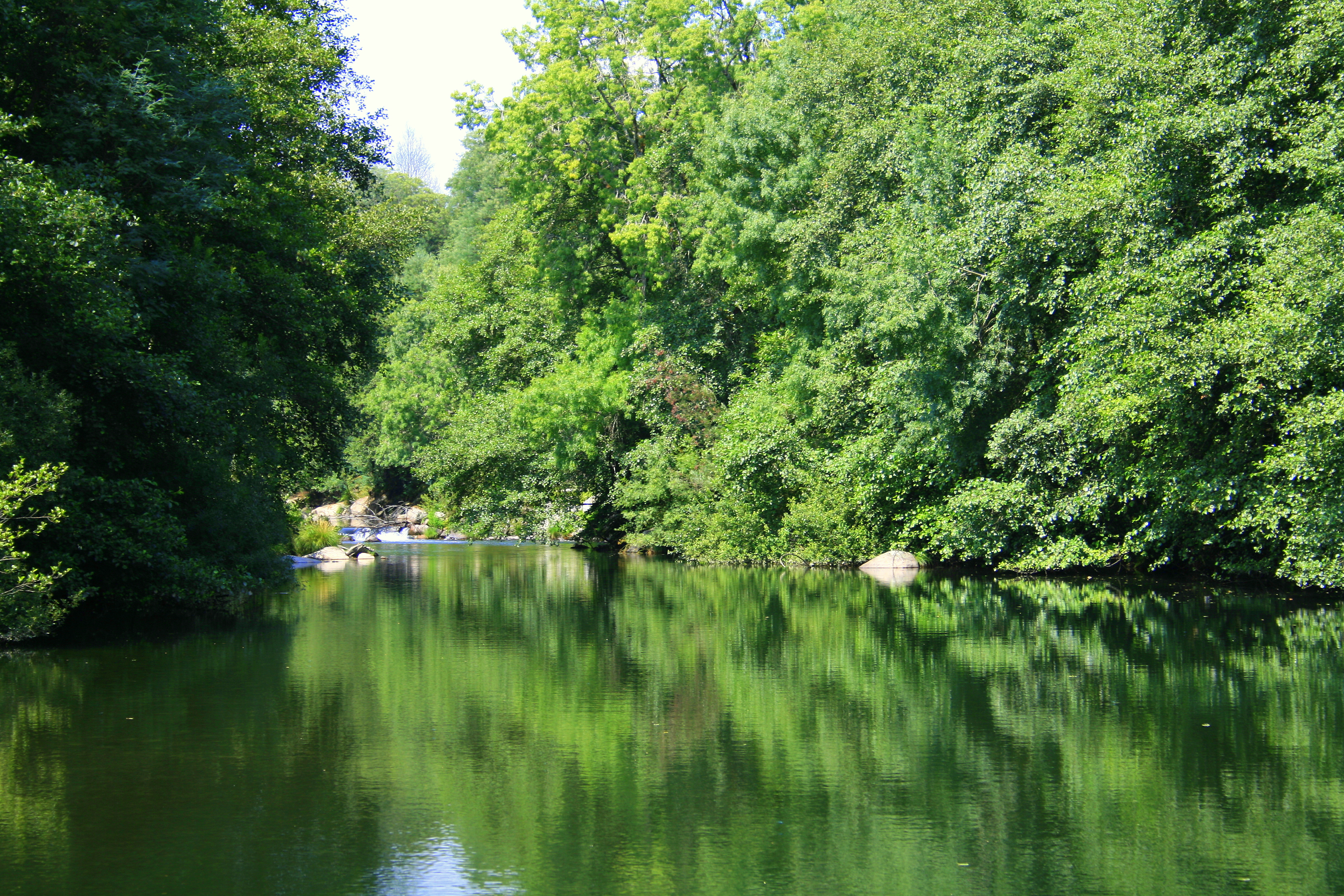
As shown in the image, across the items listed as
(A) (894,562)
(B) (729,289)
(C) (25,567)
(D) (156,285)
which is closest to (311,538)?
(B) (729,289)

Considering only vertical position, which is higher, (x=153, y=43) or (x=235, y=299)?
(x=153, y=43)

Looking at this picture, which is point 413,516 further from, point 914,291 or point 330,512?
point 914,291

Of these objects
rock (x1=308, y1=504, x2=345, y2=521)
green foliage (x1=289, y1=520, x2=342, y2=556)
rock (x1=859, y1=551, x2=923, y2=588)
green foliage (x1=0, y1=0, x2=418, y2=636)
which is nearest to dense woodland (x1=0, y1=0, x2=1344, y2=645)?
green foliage (x1=0, y1=0, x2=418, y2=636)

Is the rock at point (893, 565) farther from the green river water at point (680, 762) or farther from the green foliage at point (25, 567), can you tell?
the green foliage at point (25, 567)

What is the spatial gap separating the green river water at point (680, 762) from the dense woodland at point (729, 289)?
3831 millimetres

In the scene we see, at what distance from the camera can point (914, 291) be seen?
25469 millimetres

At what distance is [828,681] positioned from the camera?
1169 cm

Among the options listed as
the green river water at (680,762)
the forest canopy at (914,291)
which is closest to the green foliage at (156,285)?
the green river water at (680,762)

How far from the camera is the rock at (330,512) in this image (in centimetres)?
5950

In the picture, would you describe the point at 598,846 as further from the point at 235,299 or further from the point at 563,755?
the point at 235,299

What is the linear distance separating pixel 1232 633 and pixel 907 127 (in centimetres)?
1591

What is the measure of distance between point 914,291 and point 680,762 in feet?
61.8

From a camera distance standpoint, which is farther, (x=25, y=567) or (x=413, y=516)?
(x=413, y=516)

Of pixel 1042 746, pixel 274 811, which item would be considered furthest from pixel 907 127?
pixel 274 811
